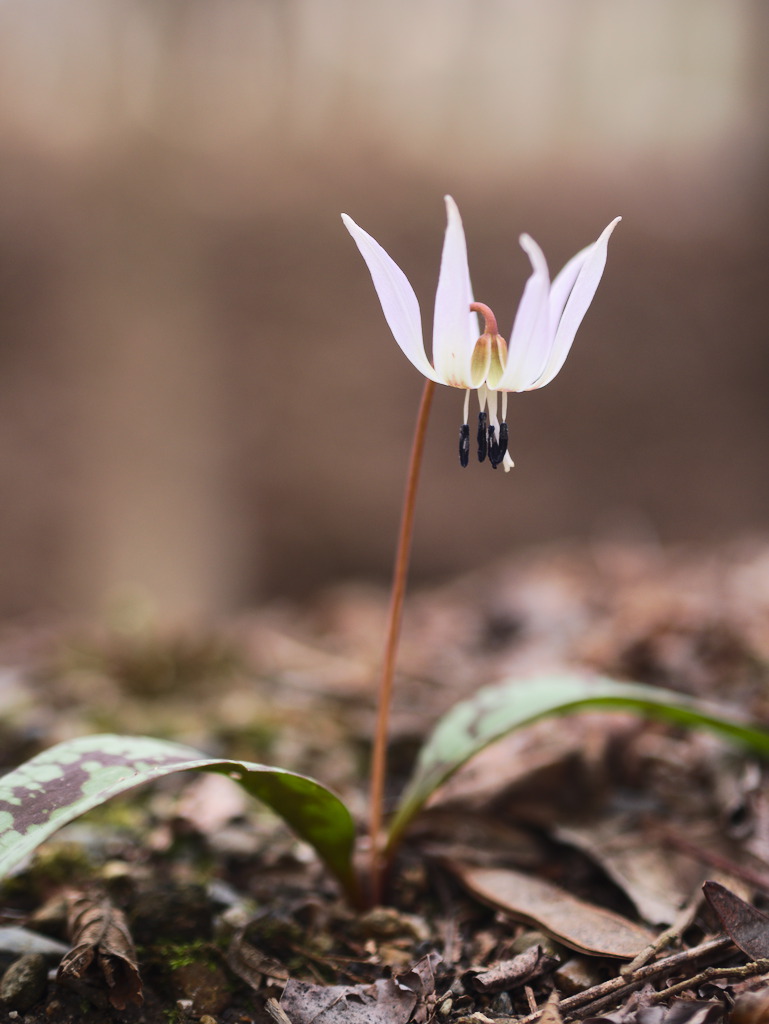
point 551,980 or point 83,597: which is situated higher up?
point 551,980

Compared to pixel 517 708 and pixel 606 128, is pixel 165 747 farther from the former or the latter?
pixel 606 128

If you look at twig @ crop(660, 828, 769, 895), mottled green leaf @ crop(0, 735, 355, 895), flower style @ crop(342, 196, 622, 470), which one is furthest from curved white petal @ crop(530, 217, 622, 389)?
twig @ crop(660, 828, 769, 895)

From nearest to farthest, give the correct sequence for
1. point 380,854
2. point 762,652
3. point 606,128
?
point 380,854 < point 762,652 < point 606,128

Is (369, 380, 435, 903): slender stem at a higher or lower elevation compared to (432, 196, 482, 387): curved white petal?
lower

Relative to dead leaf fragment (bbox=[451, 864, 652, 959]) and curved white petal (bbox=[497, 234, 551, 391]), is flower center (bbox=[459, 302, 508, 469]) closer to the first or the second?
curved white petal (bbox=[497, 234, 551, 391])

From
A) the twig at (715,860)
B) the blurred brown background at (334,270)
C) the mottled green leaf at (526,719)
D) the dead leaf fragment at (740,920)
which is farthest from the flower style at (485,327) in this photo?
the blurred brown background at (334,270)

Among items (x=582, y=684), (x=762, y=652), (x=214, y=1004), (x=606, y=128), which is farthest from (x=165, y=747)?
(x=606, y=128)
